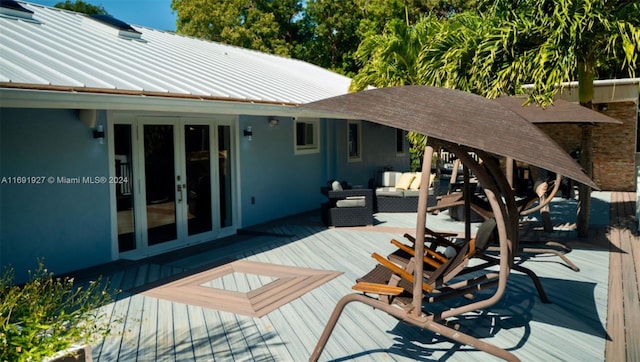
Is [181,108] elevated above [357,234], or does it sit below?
above

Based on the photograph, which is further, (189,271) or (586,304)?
(189,271)

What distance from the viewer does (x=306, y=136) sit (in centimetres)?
1286

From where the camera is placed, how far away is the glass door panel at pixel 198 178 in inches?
350

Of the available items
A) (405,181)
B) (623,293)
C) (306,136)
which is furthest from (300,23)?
(623,293)

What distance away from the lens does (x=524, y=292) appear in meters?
5.88

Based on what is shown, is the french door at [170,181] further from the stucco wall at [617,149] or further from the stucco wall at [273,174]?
the stucco wall at [617,149]

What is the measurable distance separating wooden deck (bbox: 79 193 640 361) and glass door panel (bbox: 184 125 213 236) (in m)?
1.48

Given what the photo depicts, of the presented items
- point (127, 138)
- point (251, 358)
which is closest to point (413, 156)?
point (127, 138)

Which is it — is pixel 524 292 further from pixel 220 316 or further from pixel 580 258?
pixel 220 316

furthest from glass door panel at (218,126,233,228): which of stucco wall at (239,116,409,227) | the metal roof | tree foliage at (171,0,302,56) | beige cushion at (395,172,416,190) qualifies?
tree foliage at (171,0,302,56)

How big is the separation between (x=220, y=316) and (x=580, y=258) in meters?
5.57

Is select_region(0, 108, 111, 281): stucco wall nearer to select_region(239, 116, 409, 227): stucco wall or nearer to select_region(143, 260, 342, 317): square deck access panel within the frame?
select_region(143, 260, 342, 317): square deck access panel

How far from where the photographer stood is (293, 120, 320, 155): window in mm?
12430

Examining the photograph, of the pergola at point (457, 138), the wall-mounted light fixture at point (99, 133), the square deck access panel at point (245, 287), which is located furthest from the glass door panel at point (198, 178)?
the pergola at point (457, 138)
